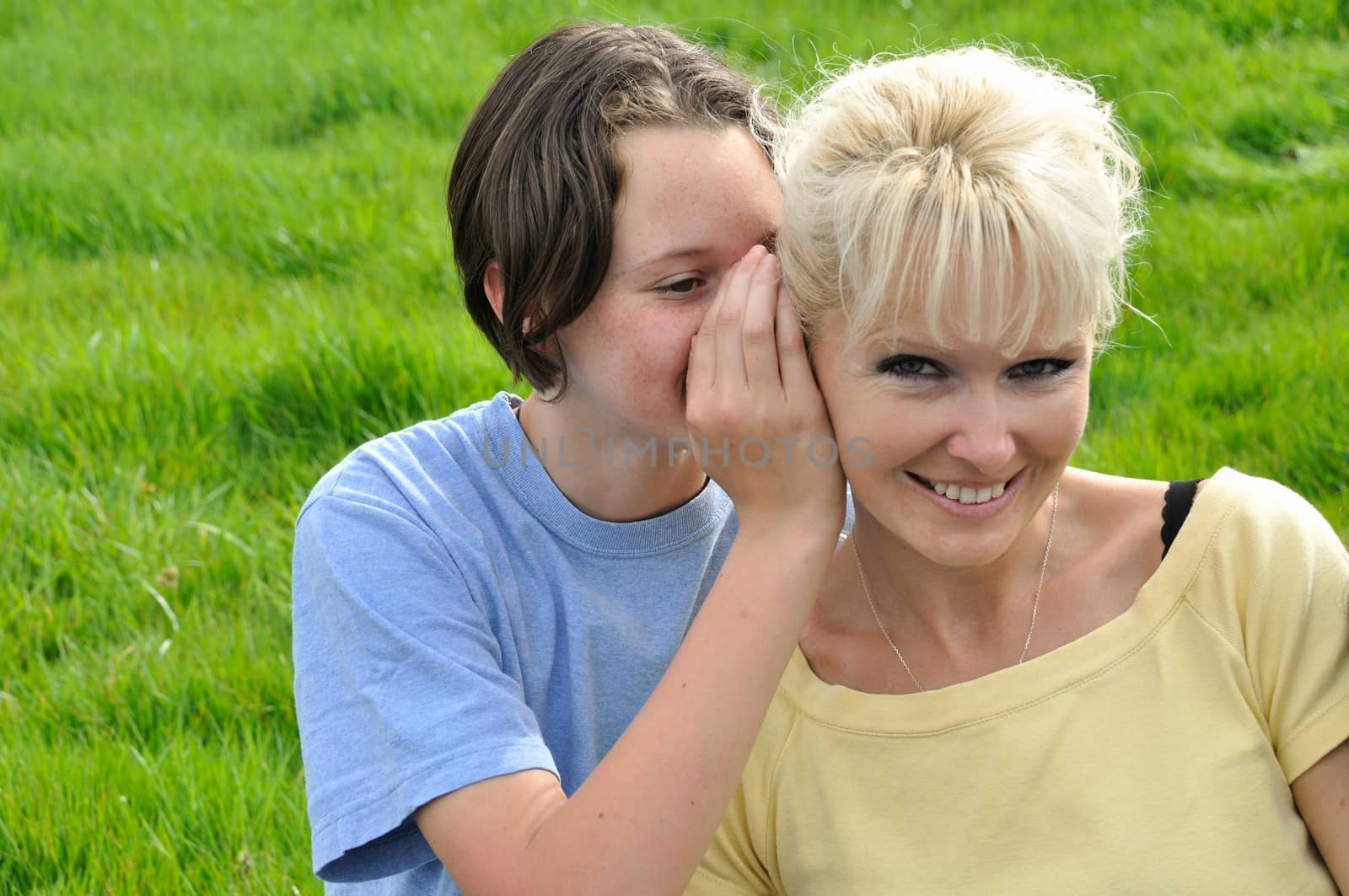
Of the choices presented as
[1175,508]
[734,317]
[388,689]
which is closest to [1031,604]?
[1175,508]

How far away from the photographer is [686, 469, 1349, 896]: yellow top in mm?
2270

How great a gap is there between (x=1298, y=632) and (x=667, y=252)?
3.71 ft

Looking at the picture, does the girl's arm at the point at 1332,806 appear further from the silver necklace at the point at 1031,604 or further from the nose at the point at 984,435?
the nose at the point at 984,435

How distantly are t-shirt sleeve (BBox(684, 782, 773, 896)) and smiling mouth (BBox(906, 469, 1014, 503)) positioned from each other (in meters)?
0.55

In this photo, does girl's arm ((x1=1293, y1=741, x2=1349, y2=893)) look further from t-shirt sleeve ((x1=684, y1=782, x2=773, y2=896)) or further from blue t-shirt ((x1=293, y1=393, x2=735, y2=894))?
blue t-shirt ((x1=293, y1=393, x2=735, y2=894))

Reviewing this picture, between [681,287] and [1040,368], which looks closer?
[1040,368]

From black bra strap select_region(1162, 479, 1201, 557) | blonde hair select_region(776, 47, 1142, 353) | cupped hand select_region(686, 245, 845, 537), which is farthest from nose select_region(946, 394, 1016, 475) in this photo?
black bra strap select_region(1162, 479, 1201, 557)

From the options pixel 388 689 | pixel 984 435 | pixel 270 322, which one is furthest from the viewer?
pixel 270 322

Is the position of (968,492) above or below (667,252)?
below

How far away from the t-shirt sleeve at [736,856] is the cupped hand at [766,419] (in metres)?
0.44

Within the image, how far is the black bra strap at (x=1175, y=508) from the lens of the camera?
8.02 ft

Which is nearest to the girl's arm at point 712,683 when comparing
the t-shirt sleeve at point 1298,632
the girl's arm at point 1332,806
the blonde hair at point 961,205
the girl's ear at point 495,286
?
the blonde hair at point 961,205

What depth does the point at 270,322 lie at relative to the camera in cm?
521

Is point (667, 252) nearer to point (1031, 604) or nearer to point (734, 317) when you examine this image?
point (734, 317)
